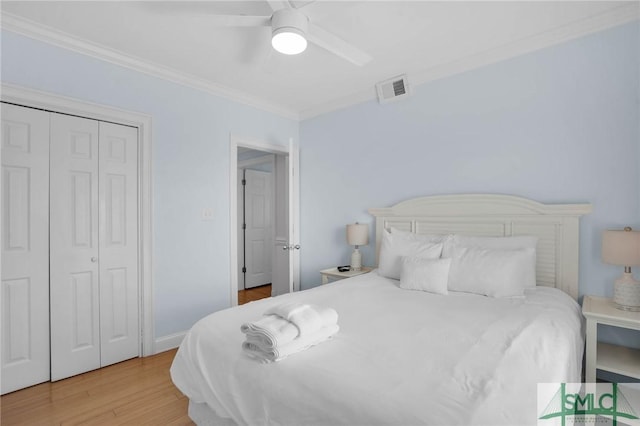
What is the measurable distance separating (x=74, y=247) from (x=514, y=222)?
11.3 feet

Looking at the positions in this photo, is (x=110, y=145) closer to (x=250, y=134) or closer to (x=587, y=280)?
(x=250, y=134)

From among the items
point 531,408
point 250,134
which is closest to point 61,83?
point 250,134

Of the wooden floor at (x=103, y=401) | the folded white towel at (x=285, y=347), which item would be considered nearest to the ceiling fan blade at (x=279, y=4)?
the folded white towel at (x=285, y=347)

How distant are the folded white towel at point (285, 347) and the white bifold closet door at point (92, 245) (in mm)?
1898

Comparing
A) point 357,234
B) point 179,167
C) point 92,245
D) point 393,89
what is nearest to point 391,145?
point 393,89

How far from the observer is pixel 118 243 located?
284cm

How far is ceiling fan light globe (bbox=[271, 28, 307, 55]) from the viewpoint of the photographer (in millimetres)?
2043

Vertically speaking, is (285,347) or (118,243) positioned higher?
(118,243)

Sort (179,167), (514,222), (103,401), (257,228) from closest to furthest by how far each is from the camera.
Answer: (103,401), (514,222), (179,167), (257,228)

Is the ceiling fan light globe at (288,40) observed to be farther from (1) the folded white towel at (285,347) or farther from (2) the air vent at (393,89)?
(1) the folded white towel at (285,347)

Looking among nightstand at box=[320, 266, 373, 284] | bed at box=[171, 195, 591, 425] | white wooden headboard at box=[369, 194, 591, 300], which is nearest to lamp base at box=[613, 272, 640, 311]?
bed at box=[171, 195, 591, 425]

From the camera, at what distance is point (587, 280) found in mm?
2416

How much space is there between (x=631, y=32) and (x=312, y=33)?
7.03 ft

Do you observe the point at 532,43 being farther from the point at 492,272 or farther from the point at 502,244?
the point at 492,272
